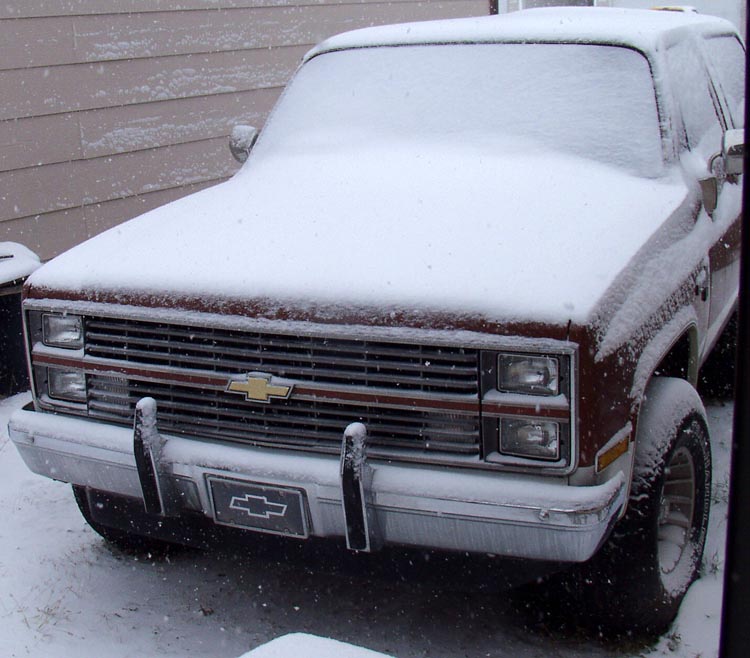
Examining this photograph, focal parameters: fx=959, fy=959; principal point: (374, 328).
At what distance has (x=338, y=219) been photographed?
3029 mm

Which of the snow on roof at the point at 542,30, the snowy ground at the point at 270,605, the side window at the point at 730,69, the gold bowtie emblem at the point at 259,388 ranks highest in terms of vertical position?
the snow on roof at the point at 542,30

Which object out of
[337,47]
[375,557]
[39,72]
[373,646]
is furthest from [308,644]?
[39,72]

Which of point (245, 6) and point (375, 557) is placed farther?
point (245, 6)

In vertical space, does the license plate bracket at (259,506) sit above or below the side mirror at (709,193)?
below

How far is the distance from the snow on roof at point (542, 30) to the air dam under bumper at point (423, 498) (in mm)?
1986

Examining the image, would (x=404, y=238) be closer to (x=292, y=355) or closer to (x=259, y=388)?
(x=292, y=355)

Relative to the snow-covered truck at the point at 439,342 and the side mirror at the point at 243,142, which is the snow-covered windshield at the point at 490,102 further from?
the side mirror at the point at 243,142

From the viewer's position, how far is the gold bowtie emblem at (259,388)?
2.63 metres

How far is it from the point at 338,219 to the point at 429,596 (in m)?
1.31

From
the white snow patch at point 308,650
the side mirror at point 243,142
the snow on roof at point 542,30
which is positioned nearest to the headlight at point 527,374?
the white snow patch at point 308,650

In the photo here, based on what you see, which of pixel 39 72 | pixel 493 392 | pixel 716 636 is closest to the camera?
pixel 493 392

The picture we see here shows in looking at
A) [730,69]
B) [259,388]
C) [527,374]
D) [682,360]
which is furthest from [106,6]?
[527,374]

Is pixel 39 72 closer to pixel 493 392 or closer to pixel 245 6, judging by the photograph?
pixel 245 6

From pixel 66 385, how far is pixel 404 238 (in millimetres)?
1189
